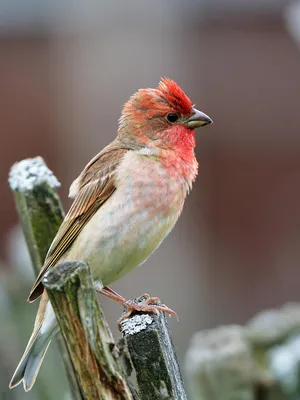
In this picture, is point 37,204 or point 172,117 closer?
point 37,204

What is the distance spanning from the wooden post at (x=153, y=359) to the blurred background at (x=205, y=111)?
6945 millimetres

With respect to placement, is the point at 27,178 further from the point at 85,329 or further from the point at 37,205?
the point at 85,329

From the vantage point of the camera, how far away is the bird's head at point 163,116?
4301 millimetres

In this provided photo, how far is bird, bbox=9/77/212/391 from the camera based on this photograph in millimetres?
3939

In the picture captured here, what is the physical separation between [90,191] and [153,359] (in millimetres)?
1385

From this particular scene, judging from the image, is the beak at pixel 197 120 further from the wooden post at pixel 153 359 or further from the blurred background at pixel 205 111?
the blurred background at pixel 205 111

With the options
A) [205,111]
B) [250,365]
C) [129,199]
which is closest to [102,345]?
[250,365]

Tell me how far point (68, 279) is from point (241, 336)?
4.98 ft

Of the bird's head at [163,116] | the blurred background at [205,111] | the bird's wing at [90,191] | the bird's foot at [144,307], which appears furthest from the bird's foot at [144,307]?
the blurred background at [205,111]

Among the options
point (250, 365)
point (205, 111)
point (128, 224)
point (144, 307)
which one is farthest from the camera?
point (205, 111)

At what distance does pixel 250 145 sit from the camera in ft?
33.8

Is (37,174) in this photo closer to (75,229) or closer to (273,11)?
(75,229)

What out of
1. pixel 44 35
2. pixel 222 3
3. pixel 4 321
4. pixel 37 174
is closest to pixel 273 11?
pixel 222 3

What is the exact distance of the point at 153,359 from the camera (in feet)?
9.54
